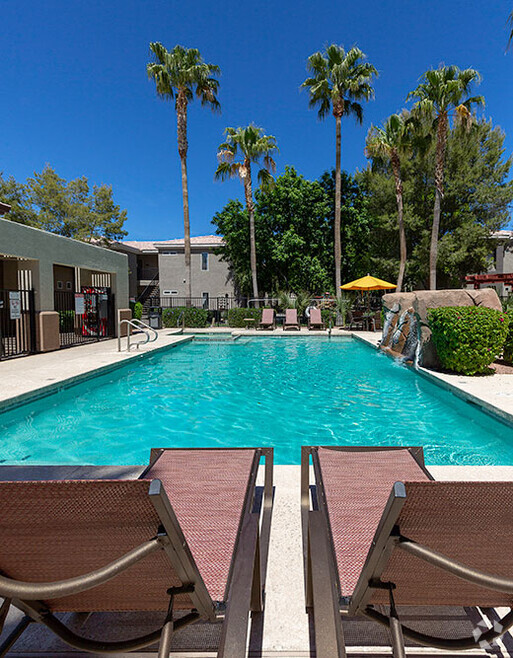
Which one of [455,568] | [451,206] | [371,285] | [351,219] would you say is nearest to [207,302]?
[351,219]

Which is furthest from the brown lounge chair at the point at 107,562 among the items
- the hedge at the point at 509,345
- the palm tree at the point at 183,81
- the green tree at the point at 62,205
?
the green tree at the point at 62,205

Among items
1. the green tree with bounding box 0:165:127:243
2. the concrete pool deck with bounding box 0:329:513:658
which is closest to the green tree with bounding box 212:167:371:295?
the green tree with bounding box 0:165:127:243

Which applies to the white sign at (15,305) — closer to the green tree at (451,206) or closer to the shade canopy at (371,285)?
the shade canopy at (371,285)

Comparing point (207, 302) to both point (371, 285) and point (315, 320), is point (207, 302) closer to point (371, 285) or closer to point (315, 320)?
point (315, 320)

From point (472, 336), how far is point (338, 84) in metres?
18.2

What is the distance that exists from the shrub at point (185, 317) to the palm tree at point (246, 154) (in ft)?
11.0

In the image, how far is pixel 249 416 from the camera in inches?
240

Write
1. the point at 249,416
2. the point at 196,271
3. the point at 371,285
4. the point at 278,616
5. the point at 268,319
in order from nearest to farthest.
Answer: the point at 278,616
the point at 249,416
the point at 371,285
the point at 268,319
the point at 196,271

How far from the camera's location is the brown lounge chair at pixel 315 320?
17.8 metres

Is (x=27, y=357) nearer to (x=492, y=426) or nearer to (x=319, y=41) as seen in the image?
(x=492, y=426)

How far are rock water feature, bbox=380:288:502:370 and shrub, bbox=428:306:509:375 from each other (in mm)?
930

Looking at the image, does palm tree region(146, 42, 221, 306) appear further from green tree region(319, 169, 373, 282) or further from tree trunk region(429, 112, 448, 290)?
tree trunk region(429, 112, 448, 290)

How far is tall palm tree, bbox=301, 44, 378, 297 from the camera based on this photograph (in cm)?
1969

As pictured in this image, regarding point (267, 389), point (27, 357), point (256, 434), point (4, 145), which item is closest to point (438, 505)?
point (256, 434)
